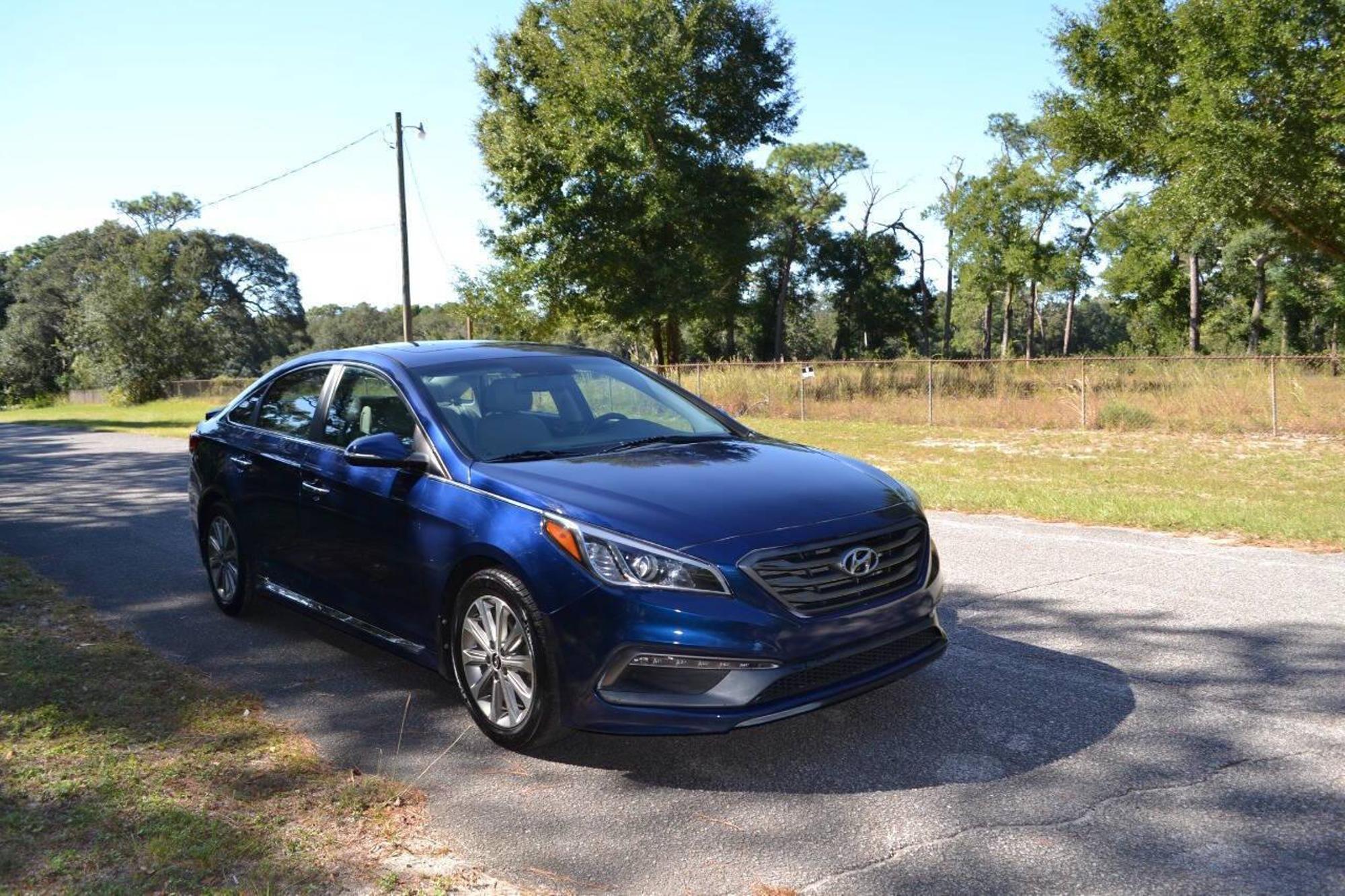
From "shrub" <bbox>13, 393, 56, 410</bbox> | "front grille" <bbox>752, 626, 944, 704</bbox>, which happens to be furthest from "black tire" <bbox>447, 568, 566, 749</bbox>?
"shrub" <bbox>13, 393, 56, 410</bbox>

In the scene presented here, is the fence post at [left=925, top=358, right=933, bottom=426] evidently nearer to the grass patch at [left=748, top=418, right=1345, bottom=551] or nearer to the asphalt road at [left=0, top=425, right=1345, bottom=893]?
the grass patch at [left=748, top=418, right=1345, bottom=551]

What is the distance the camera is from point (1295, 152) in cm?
2206

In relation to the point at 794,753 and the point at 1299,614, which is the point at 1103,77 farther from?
the point at 794,753

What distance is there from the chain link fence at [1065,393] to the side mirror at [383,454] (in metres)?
17.7

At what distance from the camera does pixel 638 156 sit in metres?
33.3

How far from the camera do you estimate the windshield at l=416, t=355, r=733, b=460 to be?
4.73m

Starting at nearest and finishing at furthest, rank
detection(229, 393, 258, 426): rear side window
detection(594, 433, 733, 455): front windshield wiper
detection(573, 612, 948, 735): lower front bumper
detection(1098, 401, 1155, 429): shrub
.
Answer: detection(573, 612, 948, 735): lower front bumper, detection(594, 433, 733, 455): front windshield wiper, detection(229, 393, 258, 426): rear side window, detection(1098, 401, 1155, 429): shrub

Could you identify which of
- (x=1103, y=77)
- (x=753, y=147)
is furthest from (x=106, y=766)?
(x=753, y=147)

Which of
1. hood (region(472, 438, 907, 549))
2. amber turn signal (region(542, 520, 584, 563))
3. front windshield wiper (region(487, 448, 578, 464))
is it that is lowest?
amber turn signal (region(542, 520, 584, 563))

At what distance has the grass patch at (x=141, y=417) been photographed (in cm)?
2976

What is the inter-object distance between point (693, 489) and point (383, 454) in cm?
145

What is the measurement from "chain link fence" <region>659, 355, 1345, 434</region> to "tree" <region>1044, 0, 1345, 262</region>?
4120 millimetres

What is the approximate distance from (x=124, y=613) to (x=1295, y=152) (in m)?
24.2

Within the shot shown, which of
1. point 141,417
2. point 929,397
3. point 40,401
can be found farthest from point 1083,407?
point 40,401
